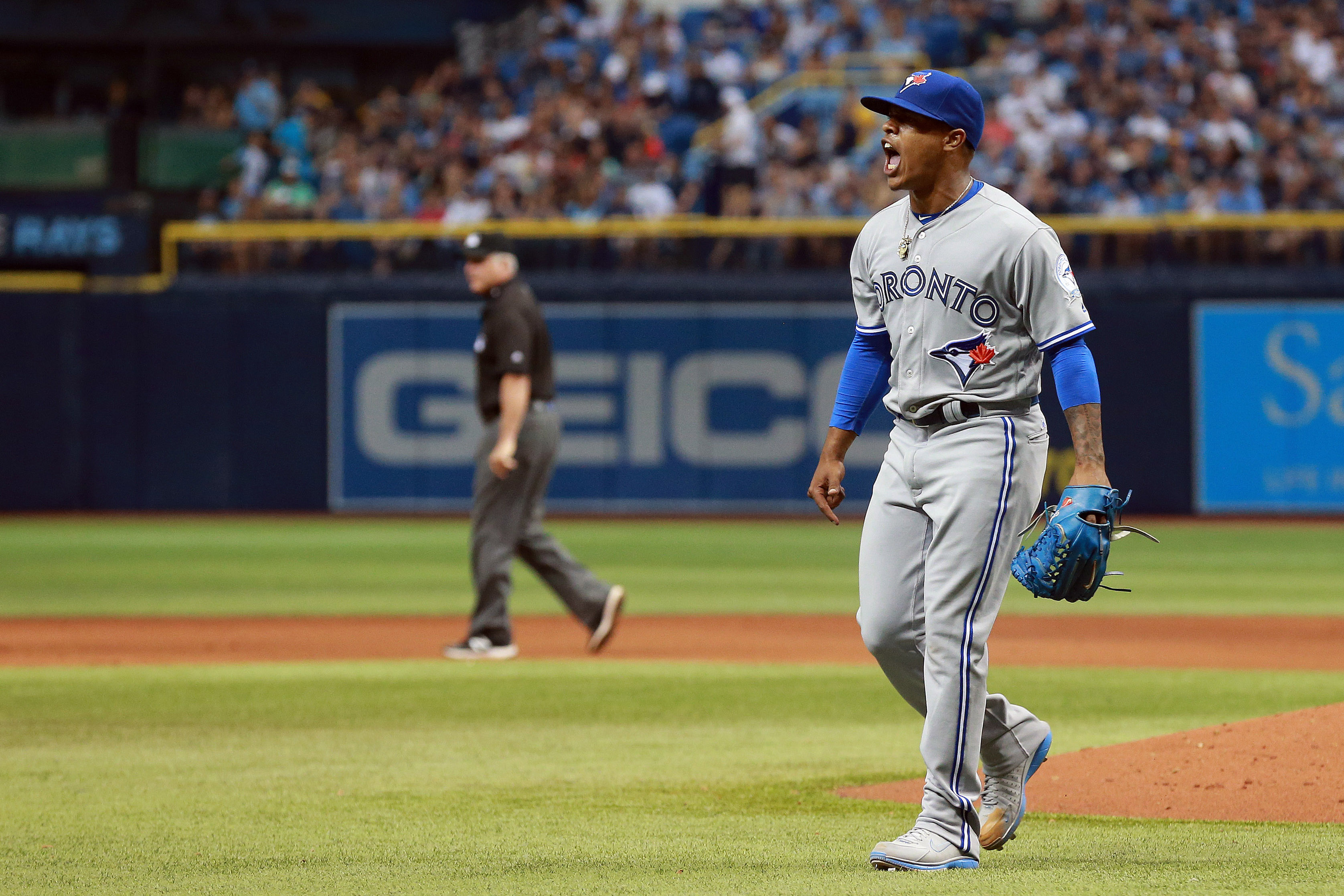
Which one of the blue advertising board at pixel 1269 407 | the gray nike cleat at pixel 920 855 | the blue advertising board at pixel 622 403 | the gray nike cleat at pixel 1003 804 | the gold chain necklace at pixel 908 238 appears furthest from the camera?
the blue advertising board at pixel 622 403

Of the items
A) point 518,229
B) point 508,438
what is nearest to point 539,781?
point 508,438

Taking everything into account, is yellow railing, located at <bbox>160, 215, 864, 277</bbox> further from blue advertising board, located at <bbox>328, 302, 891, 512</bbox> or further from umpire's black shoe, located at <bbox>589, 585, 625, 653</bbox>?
umpire's black shoe, located at <bbox>589, 585, 625, 653</bbox>

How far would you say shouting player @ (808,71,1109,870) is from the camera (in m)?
4.43

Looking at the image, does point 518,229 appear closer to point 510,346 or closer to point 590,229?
point 590,229

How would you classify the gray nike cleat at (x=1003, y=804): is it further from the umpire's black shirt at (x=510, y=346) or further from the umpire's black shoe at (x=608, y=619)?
the umpire's black shoe at (x=608, y=619)

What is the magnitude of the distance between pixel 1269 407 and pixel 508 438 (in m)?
12.4

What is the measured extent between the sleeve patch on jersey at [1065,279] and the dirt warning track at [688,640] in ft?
17.4

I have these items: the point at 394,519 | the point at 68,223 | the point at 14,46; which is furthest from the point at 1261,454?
the point at 14,46

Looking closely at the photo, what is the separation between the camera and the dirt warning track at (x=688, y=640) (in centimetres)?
974

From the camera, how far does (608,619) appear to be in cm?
949

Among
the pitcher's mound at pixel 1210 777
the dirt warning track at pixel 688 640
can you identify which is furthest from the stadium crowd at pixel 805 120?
the pitcher's mound at pixel 1210 777

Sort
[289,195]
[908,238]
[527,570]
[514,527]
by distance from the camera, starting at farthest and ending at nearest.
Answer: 1. [289,195]
2. [527,570]
3. [514,527]
4. [908,238]

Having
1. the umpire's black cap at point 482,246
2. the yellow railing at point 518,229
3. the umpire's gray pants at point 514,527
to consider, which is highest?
the umpire's black cap at point 482,246

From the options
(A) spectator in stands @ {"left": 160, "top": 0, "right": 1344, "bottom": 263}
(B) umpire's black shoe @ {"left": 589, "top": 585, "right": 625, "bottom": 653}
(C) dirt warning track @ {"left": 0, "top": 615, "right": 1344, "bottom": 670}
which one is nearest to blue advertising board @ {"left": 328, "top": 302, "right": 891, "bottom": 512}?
(A) spectator in stands @ {"left": 160, "top": 0, "right": 1344, "bottom": 263}
